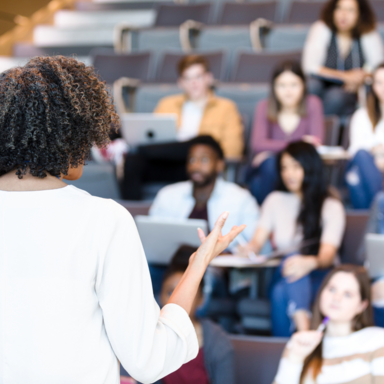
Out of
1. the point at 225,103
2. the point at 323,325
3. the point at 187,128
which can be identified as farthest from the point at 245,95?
the point at 323,325

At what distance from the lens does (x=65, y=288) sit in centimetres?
53

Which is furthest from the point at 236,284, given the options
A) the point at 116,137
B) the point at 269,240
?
the point at 116,137

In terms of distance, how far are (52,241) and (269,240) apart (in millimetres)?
1371

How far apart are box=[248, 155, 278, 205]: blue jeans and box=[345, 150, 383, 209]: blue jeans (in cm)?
26

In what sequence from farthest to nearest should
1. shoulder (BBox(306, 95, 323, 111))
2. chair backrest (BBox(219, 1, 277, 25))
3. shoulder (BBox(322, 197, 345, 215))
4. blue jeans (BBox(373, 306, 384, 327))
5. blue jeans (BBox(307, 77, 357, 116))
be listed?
chair backrest (BBox(219, 1, 277, 25))
blue jeans (BBox(307, 77, 357, 116))
shoulder (BBox(306, 95, 323, 111))
shoulder (BBox(322, 197, 345, 215))
blue jeans (BBox(373, 306, 384, 327))

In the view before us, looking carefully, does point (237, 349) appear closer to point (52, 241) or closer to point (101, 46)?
point (52, 241)

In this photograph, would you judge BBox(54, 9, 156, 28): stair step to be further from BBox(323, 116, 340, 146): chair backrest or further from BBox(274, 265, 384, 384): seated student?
BBox(274, 265, 384, 384): seated student

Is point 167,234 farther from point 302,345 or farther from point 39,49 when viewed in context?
point 39,49

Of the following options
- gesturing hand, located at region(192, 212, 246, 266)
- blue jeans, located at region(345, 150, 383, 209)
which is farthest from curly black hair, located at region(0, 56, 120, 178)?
blue jeans, located at region(345, 150, 383, 209)

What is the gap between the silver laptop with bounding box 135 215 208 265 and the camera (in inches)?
58.2

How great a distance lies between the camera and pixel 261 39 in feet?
10.2

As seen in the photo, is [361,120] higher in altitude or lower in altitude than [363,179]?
higher

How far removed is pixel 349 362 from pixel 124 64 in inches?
88.6

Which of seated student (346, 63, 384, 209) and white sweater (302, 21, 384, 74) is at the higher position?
white sweater (302, 21, 384, 74)
